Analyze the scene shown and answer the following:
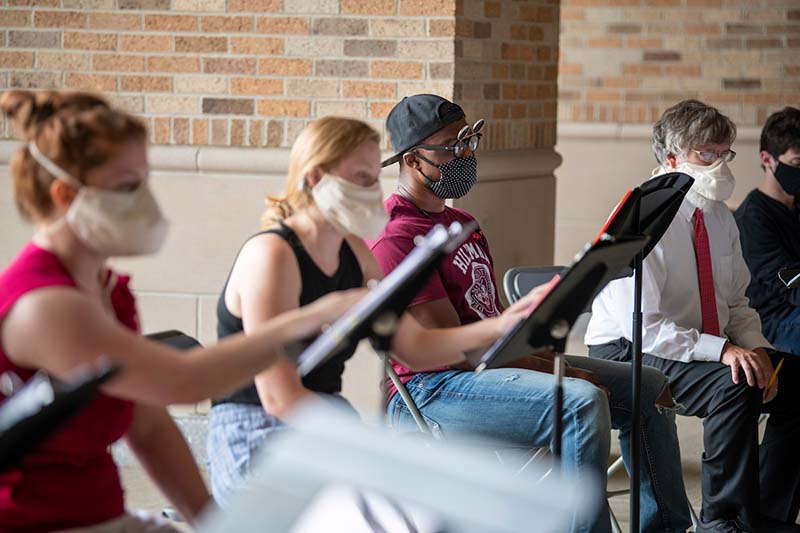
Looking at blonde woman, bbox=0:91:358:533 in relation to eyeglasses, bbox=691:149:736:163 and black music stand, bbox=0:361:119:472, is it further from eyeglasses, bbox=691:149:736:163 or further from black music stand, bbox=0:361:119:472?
eyeglasses, bbox=691:149:736:163

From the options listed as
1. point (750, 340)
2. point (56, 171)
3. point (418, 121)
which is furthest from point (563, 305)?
point (750, 340)

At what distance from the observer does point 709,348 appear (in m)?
3.96

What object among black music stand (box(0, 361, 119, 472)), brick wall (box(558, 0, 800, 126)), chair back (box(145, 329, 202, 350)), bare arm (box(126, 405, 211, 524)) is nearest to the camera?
black music stand (box(0, 361, 119, 472))

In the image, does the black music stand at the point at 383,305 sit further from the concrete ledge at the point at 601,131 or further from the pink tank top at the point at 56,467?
the concrete ledge at the point at 601,131

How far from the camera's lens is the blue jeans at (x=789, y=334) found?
4.66 metres

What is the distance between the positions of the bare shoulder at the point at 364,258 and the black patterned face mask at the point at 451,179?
2.59ft

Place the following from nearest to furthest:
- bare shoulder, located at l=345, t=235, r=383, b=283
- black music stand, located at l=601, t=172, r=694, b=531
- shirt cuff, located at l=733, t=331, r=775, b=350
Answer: bare shoulder, located at l=345, t=235, r=383, b=283 → black music stand, located at l=601, t=172, r=694, b=531 → shirt cuff, located at l=733, t=331, r=775, b=350

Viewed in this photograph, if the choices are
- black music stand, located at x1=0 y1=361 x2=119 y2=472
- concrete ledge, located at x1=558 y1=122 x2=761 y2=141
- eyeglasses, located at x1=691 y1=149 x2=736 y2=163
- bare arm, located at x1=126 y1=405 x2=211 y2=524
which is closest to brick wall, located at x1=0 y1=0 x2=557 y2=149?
eyeglasses, located at x1=691 y1=149 x2=736 y2=163

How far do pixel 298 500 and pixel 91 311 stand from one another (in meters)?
0.55

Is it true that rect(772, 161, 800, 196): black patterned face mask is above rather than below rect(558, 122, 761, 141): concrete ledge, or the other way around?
below

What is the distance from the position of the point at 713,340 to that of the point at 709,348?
1.2 inches

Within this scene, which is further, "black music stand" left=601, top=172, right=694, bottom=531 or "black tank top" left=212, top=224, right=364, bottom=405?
"black music stand" left=601, top=172, right=694, bottom=531

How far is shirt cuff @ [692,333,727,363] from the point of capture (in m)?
3.96

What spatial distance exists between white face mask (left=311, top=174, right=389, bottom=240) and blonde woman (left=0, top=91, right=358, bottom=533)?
63 cm
